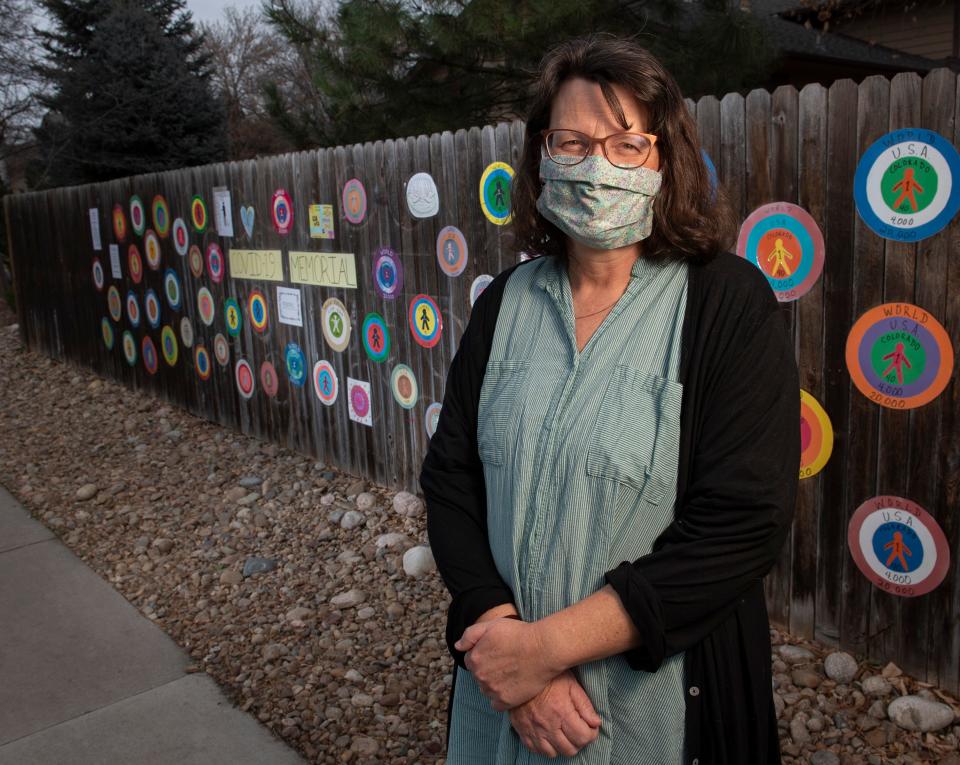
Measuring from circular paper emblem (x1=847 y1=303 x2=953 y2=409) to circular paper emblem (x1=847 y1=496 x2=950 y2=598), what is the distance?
1.25 ft

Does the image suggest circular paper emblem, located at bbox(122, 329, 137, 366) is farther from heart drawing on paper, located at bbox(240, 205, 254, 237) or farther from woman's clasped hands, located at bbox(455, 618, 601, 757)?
woman's clasped hands, located at bbox(455, 618, 601, 757)

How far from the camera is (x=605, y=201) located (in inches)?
64.9

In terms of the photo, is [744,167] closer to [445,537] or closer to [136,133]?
[445,537]

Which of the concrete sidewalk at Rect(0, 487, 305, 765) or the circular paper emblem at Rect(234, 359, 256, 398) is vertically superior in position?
the circular paper emblem at Rect(234, 359, 256, 398)

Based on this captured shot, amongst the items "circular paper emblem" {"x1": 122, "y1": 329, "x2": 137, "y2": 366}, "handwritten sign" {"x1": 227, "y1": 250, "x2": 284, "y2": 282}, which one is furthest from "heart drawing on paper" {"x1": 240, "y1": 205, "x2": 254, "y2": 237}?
"circular paper emblem" {"x1": 122, "y1": 329, "x2": 137, "y2": 366}

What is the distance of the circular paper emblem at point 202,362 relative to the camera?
25.2 feet

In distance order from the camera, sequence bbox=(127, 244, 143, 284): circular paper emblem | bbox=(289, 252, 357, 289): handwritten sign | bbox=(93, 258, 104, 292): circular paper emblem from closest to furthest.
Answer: bbox=(289, 252, 357, 289): handwritten sign → bbox=(127, 244, 143, 284): circular paper emblem → bbox=(93, 258, 104, 292): circular paper emblem

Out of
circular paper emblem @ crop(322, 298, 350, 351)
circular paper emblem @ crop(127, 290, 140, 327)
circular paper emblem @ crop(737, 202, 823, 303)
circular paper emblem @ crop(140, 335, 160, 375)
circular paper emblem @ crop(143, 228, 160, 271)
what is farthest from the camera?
circular paper emblem @ crop(127, 290, 140, 327)

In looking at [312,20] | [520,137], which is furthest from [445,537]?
[312,20]

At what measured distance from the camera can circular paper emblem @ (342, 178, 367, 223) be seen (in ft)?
17.9

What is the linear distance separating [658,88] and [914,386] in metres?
1.95

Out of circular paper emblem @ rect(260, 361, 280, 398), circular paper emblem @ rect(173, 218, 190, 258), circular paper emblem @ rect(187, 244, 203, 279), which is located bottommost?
circular paper emblem @ rect(260, 361, 280, 398)

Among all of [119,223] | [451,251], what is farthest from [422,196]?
[119,223]

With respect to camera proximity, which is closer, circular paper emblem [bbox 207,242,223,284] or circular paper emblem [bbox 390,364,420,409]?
circular paper emblem [bbox 390,364,420,409]
